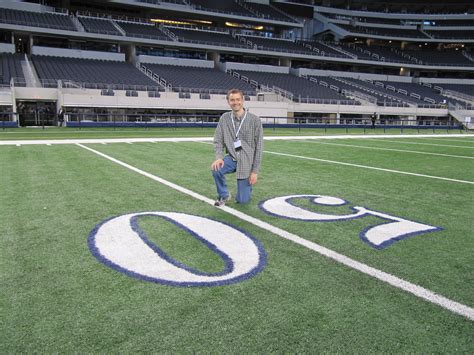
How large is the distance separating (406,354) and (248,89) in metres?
41.0

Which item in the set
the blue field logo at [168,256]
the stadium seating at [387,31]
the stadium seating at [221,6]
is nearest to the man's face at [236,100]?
the blue field logo at [168,256]

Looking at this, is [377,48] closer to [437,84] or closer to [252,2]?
[437,84]

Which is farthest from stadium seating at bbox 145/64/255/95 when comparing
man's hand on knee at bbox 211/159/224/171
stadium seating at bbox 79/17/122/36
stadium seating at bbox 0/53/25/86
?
man's hand on knee at bbox 211/159/224/171

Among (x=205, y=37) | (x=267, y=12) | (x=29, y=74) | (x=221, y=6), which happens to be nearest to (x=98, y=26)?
(x=29, y=74)

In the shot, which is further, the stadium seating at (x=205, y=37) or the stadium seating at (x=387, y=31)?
the stadium seating at (x=387, y=31)

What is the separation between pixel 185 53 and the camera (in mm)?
48281

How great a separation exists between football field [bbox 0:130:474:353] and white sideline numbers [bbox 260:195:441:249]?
0.02 metres

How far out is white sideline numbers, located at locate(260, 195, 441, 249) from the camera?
4203 millimetres

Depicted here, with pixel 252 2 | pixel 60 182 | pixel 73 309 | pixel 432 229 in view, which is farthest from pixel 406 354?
pixel 252 2

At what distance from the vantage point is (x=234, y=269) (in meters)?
3.34

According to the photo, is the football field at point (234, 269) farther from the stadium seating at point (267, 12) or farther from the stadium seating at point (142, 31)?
the stadium seating at point (267, 12)

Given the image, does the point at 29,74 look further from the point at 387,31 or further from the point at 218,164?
the point at 387,31

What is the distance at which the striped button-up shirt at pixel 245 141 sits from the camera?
5.45 metres

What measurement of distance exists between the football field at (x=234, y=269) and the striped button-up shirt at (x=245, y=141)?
58cm
